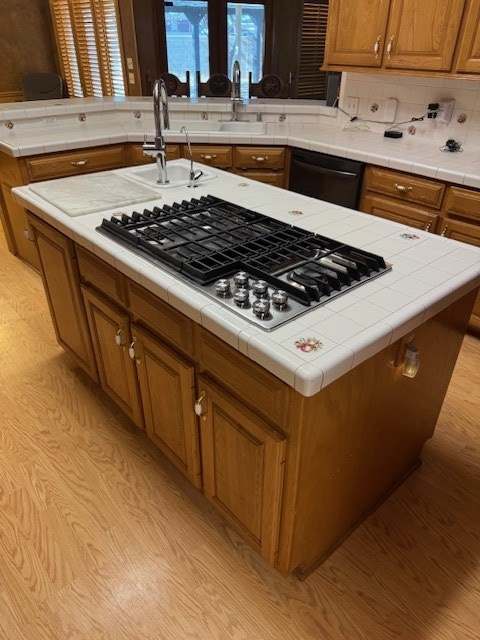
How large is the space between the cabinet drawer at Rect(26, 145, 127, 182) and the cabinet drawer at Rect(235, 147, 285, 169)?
839mm

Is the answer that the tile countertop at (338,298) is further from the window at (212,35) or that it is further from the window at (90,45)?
the window at (212,35)

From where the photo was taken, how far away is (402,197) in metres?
2.72

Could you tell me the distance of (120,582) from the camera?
4.87ft

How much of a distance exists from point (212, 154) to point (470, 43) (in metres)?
1.69

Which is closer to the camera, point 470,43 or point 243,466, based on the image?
point 243,466

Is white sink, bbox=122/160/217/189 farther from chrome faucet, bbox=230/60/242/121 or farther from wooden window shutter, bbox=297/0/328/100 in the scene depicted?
wooden window shutter, bbox=297/0/328/100

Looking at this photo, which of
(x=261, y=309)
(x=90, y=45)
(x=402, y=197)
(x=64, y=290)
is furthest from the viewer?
(x=90, y=45)

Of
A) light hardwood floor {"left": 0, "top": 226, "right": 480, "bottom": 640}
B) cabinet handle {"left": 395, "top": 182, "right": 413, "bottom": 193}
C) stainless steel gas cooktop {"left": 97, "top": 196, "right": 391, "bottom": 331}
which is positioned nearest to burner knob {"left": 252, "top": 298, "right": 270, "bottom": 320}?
stainless steel gas cooktop {"left": 97, "top": 196, "right": 391, "bottom": 331}

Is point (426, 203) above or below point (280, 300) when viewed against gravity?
below

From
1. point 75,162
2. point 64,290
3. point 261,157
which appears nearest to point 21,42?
point 75,162

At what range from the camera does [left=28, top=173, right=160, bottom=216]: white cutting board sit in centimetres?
179

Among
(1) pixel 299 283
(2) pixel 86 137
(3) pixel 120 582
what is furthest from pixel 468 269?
(2) pixel 86 137

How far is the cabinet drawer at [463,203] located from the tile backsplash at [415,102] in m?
0.70

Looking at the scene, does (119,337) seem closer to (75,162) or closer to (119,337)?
(119,337)
